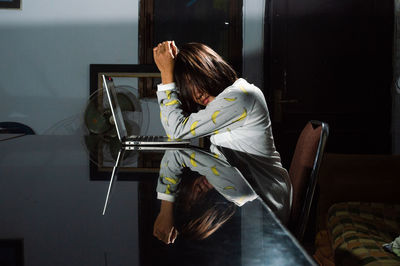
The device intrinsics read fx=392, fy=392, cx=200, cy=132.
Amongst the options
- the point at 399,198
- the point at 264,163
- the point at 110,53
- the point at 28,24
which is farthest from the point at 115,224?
the point at 28,24

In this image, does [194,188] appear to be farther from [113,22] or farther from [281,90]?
[113,22]

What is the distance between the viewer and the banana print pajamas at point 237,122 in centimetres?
128

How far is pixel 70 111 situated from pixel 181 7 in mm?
1224

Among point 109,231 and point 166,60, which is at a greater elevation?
point 166,60

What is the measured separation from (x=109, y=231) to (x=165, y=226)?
0.19ft

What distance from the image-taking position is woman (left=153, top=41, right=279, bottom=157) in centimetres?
129

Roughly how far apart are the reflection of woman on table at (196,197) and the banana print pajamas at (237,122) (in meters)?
0.38

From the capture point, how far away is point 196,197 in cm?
57

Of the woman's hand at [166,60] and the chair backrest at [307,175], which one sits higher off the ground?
the woman's hand at [166,60]

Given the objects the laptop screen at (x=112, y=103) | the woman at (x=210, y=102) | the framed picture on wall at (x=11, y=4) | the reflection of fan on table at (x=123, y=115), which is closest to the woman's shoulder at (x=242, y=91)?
the woman at (x=210, y=102)

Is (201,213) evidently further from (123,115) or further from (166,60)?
(123,115)

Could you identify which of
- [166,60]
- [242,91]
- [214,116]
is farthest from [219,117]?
[166,60]

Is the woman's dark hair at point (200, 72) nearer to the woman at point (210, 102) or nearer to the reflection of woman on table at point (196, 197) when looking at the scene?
the woman at point (210, 102)

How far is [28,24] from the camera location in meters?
3.14
